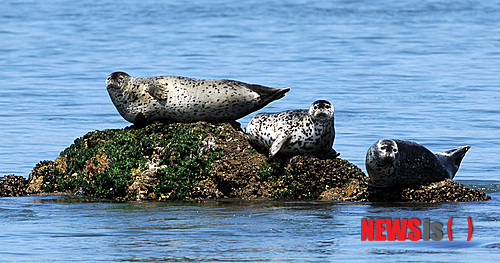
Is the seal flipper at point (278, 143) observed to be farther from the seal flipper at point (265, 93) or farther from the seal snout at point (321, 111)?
the seal flipper at point (265, 93)

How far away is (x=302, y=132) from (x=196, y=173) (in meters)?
1.08

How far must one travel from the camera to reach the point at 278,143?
788cm

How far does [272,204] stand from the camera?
755 cm

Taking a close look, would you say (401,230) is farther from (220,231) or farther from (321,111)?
(321,111)

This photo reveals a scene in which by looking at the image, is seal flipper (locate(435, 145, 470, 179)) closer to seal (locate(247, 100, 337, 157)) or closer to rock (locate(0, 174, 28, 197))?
seal (locate(247, 100, 337, 157))

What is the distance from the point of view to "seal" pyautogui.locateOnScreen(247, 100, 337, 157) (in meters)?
A: 7.85

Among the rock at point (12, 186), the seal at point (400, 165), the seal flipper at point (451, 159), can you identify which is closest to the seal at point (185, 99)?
the rock at point (12, 186)

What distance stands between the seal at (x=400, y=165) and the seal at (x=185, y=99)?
1431mm

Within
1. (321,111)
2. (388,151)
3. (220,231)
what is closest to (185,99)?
(321,111)

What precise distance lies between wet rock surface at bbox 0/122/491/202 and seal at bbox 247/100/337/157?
14 centimetres

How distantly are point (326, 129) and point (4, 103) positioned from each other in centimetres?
1067

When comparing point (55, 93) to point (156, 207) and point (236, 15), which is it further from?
point (236, 15)

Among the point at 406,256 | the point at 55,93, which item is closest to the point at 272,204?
the point at 406,256

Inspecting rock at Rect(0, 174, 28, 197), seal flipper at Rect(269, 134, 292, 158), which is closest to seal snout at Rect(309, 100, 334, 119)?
seal flipper at Rect(269, 134, 292, 158)
